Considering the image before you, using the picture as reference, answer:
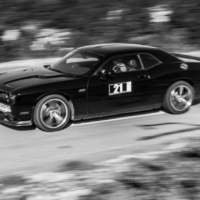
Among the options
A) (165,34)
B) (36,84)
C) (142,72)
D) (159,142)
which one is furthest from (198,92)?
(165,34)

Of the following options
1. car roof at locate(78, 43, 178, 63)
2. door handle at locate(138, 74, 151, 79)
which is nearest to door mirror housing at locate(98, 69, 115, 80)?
car roof at locate(78, 43, 178, 63)

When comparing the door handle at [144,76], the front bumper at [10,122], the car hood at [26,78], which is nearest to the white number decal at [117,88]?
the door handle at [144,76]

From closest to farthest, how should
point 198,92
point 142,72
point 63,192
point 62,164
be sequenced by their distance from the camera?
point 63,192
point 62,164
point 142,72
point 198,92

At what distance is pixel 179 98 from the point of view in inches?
354

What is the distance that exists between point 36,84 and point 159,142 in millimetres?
2259

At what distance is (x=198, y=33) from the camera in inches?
716

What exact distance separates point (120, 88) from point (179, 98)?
1490 mm

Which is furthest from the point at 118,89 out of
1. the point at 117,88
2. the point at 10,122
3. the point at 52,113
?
the point at 10,122

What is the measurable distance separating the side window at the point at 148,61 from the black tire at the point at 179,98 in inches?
22.7

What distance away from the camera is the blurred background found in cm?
1689

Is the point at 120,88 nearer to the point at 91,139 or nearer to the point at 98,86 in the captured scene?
the point at 98,86

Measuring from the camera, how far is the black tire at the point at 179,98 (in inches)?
346

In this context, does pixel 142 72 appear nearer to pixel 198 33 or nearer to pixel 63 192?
pixel 63 192

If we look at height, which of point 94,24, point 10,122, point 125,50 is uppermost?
point 94,24
